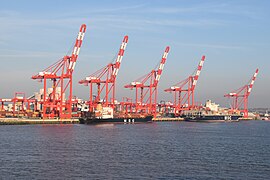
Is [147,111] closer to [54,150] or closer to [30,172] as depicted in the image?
[54,150]

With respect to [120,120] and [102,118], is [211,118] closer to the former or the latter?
[120,120]

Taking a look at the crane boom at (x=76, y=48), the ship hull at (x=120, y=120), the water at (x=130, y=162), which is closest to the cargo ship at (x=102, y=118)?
the ship hull at (x=120, y=120)

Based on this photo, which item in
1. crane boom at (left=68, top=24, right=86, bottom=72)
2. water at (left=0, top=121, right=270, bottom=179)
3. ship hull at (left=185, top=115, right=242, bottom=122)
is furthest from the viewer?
ship hull at (left=185, top=115, right=242, bottom=122)

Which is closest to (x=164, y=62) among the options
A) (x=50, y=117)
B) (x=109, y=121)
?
(x=109, y=121)

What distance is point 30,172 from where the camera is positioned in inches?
1074

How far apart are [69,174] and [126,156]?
892 cm

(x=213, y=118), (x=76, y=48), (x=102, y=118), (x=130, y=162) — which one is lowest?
(x=130, y=162)

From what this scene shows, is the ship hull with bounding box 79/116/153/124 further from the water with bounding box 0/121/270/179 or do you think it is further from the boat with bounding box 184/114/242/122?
the water with bounding box 0/121/270/179

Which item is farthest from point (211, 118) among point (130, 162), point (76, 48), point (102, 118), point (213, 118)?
point (130, 162)

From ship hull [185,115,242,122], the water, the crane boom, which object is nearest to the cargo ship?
the crane boom

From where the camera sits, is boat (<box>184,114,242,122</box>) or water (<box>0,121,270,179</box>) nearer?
water (<box>0,121,270,179</box>)

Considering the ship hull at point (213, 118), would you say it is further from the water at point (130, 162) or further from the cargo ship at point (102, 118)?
the water at point (130, 162)

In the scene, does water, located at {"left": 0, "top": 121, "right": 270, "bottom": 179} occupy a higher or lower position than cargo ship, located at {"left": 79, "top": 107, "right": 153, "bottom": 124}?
lower

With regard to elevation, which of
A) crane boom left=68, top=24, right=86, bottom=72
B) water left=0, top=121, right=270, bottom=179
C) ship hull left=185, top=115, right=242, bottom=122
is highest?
crane boom left=68, top=24, right=86, bottom=72
